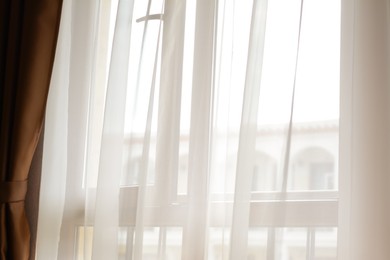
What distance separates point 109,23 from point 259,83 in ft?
2.23

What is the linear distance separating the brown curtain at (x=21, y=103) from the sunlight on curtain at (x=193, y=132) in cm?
6

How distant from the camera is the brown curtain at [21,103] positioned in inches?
65.7

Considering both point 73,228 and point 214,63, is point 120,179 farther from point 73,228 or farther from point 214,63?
point 214,63

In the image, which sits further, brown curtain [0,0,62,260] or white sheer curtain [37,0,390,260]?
brown curtain [0,0,62,260]

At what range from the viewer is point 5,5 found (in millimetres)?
1807

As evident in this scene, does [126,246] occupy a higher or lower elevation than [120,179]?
lower

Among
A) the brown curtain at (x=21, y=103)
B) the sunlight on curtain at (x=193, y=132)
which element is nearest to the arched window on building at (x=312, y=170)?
the sunlight on curtain at (x=193, y=132)

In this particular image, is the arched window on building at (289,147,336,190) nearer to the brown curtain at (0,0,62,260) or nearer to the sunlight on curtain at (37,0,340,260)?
the sunlight on curtain at (37,0,340,260)

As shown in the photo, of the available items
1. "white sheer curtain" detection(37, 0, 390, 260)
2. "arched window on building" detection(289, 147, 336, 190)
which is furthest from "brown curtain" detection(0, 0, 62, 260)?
"arched window on building" detection(289, 147, 336, 190)

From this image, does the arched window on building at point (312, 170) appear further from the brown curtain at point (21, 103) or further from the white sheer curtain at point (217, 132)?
the brown curtain at point (21, 103)

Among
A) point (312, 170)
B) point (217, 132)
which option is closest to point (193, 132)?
point (217, 132)

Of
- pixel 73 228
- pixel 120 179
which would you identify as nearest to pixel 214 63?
pixel 120 179

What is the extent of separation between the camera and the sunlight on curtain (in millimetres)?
1329

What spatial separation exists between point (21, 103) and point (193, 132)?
63cm
